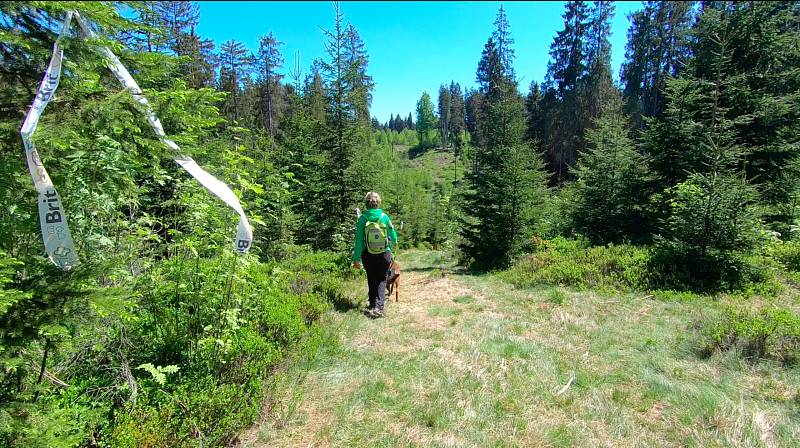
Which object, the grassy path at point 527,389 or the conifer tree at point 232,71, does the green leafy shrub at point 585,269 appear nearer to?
the grassy path at point 527,389

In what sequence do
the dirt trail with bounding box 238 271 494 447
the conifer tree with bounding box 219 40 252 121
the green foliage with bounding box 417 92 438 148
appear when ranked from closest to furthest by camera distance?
the dirt trail with bounding box 238 271 494 447 → the conifer tree with bounding box 219 40 252 121 → the green foliage with bounding box 417 92 438 148

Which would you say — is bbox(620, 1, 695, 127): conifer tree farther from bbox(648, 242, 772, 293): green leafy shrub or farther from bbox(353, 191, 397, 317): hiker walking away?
bbox(353, 191, 397, 317): hiker walking away

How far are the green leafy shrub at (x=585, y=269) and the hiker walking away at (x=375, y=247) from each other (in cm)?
409

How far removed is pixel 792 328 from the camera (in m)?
4.88

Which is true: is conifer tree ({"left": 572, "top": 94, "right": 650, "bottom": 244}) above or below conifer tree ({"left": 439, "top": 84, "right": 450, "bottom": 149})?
below

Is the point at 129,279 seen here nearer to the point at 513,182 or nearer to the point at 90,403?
the point at 90,403

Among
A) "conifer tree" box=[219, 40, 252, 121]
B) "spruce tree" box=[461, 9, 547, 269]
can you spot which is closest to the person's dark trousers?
"spruce tree" box=[461, 9, 547, 269]

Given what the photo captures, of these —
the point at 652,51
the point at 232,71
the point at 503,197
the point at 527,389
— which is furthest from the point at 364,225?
the point at 652,51

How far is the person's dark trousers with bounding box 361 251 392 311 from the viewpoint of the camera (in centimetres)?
639

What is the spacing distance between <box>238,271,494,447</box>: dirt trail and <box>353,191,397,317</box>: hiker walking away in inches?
18.4

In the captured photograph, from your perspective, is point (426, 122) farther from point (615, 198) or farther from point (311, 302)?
point (311, 302)

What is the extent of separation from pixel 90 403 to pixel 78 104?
2.16 metres

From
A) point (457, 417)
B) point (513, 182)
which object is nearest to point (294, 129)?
point (513, 182)

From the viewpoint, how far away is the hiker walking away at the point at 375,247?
628cm
